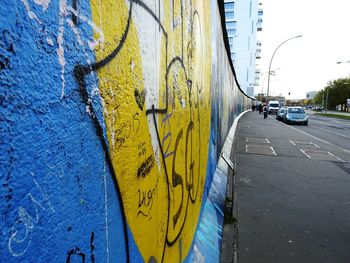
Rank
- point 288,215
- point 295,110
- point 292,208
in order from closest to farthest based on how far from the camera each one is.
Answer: point 288,215 → point 292,208 → point 295,110

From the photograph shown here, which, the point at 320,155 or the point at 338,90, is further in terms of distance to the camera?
the point at 338,90

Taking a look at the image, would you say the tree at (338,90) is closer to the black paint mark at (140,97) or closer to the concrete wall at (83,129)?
the concrete wall at (83,129)

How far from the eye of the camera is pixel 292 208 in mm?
5246

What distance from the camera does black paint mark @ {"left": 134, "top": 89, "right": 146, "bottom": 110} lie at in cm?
128

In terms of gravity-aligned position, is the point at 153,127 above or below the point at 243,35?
below

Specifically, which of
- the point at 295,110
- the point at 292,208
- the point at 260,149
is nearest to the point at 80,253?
the point at 292,208

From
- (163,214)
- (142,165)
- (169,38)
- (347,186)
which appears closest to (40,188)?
(142,165)

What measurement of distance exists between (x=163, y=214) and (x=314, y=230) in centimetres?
356

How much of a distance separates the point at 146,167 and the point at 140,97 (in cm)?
35

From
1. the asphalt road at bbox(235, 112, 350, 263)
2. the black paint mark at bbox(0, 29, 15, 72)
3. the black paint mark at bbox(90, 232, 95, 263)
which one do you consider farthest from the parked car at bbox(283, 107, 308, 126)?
the black paint mark at bbox(0, 29, 15, 72)

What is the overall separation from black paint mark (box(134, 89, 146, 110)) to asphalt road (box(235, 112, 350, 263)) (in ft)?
9.33

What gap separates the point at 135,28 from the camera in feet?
4.07

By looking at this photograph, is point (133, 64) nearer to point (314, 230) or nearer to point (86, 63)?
point (86, 63)

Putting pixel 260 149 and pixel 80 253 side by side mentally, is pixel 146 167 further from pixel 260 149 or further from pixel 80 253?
pixel 260 149
